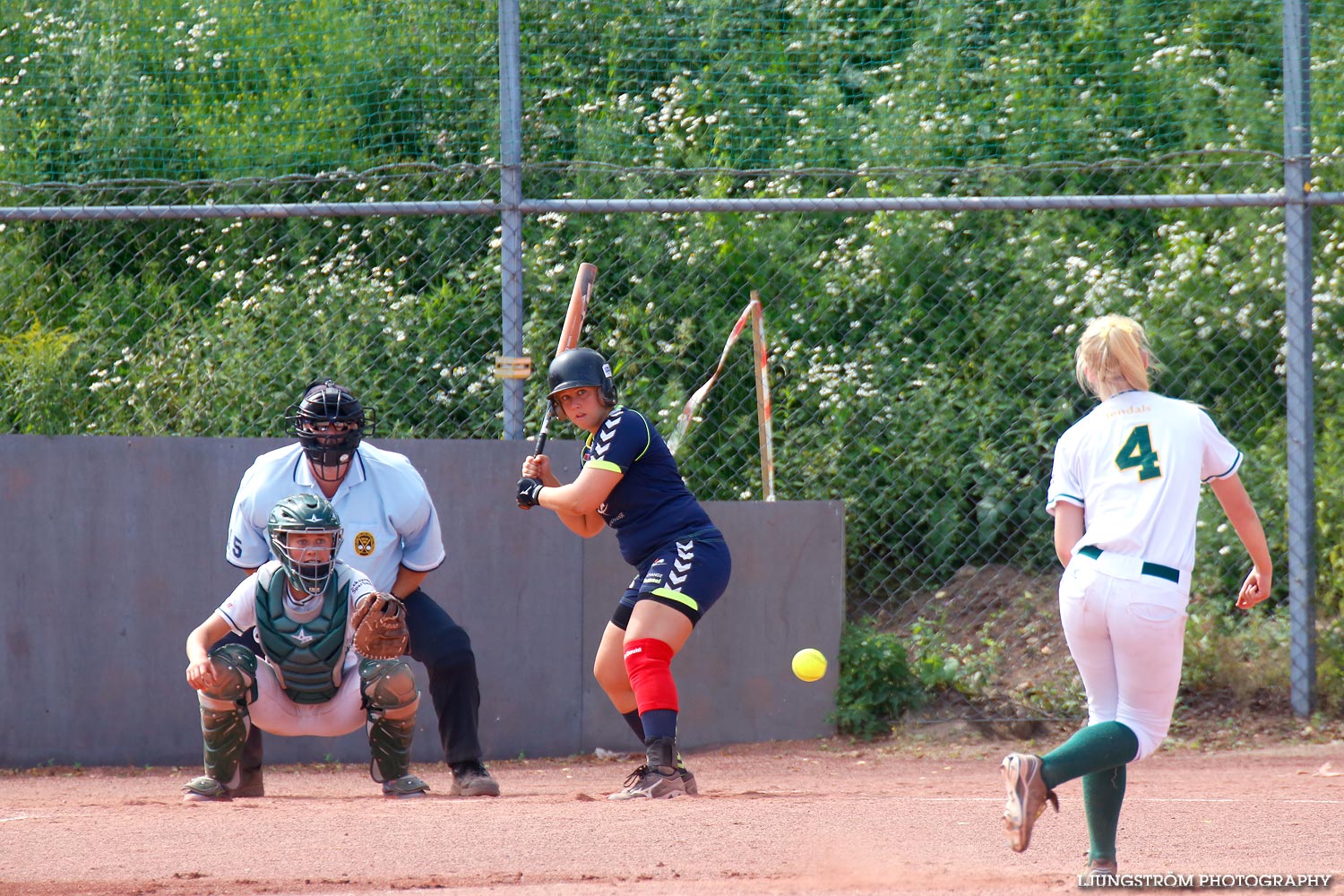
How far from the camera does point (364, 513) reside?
4.79 metres

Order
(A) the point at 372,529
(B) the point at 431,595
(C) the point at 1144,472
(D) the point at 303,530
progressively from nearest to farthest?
(C) the point at 1144,472, (D) the point at 303,530, (A) the point at 372,529, (B) the point at 431,595

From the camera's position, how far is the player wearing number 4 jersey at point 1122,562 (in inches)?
126

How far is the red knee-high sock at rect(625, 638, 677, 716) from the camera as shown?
15.3ft

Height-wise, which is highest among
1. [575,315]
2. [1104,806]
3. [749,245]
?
[749,245]

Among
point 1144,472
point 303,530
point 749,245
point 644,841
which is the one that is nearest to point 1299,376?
point 749,245

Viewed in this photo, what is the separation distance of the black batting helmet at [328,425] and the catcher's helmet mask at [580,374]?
747mm

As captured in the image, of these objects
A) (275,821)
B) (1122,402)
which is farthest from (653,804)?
(1122,402)

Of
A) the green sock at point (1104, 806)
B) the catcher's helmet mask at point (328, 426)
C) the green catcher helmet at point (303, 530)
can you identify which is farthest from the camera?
the catcher's helmet mask at point (328, 426)

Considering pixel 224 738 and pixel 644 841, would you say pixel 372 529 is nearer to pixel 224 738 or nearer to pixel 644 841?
pixel 224 738

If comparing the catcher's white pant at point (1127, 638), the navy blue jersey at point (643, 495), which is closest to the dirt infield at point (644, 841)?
the catcher's white pant at point (1127, 638)

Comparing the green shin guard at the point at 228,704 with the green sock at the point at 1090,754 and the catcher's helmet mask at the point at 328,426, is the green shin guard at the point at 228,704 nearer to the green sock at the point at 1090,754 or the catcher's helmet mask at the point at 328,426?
the catcher's helmet mask at the point at 328,426

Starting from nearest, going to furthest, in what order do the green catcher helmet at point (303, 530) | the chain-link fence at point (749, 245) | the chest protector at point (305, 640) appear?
the green catcher helmet at point (303, 530) < the chest protector at point (305, 640) < the chain-link fence at point (749, 245)

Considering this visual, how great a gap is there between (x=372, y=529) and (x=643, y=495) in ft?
3.33

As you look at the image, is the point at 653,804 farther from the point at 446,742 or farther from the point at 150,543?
the point at 150,543
